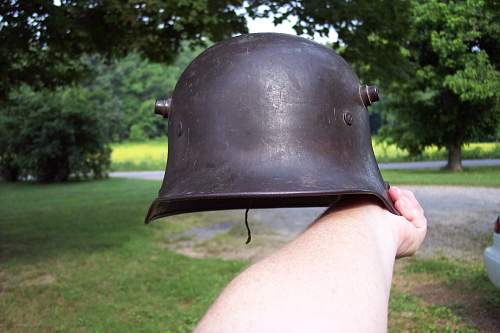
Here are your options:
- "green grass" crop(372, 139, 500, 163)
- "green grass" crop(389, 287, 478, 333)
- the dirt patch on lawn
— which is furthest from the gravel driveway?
"green grass" crop(372, 139, 500, 163)

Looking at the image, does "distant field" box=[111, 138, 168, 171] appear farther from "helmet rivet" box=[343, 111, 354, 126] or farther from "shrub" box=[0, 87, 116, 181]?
"helmet rivet" box=[343, 111, 354, 126]

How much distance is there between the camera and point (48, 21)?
6.43 meters

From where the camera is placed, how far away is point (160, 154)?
36938 mm

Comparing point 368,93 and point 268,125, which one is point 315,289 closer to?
point 268,125

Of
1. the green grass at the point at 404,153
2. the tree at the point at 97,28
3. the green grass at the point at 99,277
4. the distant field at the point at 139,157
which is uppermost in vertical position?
the tree at the point at 97,28

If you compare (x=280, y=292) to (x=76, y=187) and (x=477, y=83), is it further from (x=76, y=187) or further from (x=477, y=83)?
(x=76, y=187)

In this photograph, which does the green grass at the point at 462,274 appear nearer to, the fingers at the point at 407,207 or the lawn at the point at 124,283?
the lawn at the point at 124,283

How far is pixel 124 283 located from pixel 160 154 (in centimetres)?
3098

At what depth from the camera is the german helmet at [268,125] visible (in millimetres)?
1562

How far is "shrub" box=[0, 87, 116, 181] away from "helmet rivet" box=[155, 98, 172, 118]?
22.3 m

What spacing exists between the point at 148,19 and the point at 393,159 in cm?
2087

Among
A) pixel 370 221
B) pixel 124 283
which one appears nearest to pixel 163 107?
pixel 370 221

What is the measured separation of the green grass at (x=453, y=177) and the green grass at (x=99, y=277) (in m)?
10.1

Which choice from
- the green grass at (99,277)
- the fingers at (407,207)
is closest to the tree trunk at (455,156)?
the green grass at (99,277)
